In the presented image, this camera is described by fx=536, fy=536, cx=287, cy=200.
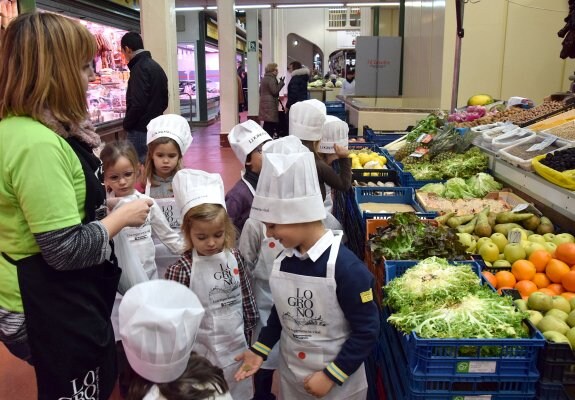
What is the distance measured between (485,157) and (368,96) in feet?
23.7

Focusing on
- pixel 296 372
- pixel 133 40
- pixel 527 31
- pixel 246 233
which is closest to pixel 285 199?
pixel 296 372

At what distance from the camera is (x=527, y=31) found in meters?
8.13

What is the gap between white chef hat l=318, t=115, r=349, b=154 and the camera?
4.29 m

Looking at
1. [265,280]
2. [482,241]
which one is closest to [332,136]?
[482,241]

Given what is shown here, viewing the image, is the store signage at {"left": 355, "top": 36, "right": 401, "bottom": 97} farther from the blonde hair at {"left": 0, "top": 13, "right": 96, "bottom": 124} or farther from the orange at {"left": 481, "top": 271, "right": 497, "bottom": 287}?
the blonde hair at {"left": 0, "top": 13, "right": 96, "bottom": 124}

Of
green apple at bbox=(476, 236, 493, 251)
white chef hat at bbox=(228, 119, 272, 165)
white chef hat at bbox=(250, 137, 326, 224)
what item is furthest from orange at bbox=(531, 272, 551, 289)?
white chef hat at bbox=(228, 119, 272, 165)

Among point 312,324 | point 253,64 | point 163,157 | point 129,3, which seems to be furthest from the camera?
point 253,64

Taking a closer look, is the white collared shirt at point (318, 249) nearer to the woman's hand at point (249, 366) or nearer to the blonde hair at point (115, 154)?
the woman's hand at point (249, 366)

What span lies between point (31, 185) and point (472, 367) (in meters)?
1.56

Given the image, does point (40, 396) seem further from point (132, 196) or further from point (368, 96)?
point (368, 96)

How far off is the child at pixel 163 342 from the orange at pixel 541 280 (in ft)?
5.96

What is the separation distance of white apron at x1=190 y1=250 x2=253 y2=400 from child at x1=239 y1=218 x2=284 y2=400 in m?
0.31

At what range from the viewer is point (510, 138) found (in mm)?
4719

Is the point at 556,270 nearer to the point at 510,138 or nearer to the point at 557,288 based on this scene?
the point at 557,288
